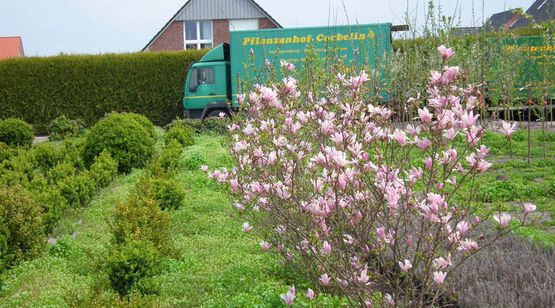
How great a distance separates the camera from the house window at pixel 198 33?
142 feet

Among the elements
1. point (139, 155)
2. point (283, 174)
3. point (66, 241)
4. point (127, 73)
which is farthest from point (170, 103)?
point (283, 174)

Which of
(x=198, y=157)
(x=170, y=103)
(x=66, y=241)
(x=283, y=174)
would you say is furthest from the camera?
(x=170, y=103)

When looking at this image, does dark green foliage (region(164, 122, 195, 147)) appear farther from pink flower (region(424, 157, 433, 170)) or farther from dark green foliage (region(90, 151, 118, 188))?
pink flower (region(424, 157, 433, 170))

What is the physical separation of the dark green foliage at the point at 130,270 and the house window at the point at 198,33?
3840 cm

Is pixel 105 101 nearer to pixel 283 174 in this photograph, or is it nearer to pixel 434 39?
pixel 434 39

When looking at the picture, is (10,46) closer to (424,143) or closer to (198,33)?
(198,33)

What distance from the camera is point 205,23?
43.5m

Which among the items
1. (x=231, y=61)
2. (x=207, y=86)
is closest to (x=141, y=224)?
(x=231, y=61)

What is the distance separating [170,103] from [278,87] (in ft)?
78.0

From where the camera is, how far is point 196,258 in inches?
271

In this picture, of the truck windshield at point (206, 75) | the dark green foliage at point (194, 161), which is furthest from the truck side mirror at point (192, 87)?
the dark green foliage at point (194, 161)

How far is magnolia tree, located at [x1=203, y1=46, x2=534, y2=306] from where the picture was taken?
11.0 ft

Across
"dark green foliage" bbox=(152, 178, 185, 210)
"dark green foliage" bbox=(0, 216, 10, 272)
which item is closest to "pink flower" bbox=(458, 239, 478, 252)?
"dark green foliage" bbox=(0, 216, 10, 272)

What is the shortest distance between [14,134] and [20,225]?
50.1ft
